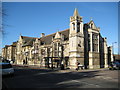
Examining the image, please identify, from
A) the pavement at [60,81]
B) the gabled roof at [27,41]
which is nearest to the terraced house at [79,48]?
the pavement at [60,81]

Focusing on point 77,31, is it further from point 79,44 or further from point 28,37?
point 28,37

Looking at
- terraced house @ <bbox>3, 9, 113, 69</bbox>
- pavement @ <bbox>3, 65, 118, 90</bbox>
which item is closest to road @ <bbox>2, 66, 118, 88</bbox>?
pavement @ <bbox>3, 65, 118, 90</bbox>

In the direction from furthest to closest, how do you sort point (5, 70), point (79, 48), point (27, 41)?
point (27, 41), point (79, 48), point (5, 70)

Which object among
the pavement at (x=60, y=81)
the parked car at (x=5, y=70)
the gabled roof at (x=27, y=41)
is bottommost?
the pavement at (x=60, y=81)

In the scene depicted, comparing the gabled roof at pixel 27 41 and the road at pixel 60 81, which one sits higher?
the gabled roof at pixel 27 41

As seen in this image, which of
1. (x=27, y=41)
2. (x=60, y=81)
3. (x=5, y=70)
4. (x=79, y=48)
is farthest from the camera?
(x=27, y=41)

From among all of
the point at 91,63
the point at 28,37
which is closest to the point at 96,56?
the point at 91,63

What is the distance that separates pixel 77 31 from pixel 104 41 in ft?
39.8

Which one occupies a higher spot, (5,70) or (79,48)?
(79,48)

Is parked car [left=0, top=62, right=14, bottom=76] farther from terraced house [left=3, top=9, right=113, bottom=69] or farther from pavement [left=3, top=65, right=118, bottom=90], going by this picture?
terraced house [left=3, top=9, right=113, bottom=69]

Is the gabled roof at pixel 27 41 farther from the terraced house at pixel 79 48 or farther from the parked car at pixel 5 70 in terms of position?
the parked car at pixel 5 70

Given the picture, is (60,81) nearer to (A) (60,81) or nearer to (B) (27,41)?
(A) (60,81)

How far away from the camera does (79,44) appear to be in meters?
33.5

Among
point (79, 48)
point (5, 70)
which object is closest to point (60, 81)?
point (5, 70)
